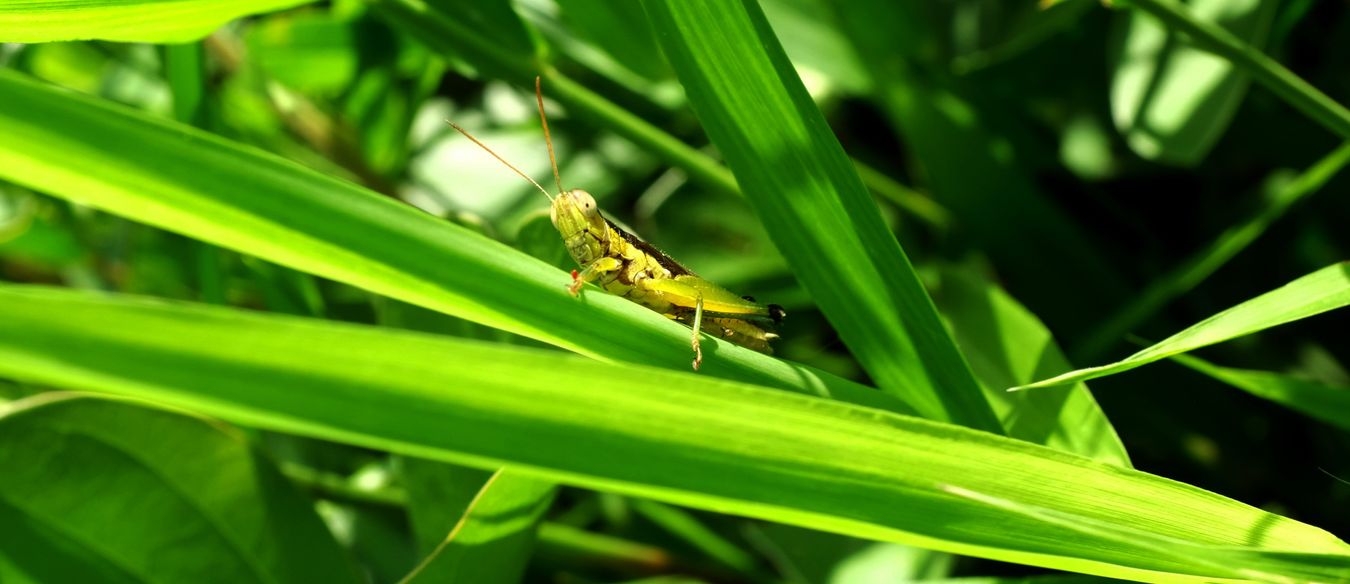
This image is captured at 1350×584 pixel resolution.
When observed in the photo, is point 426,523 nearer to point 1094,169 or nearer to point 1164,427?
→ point 1164,427

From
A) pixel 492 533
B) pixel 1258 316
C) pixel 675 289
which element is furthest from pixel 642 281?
pixel 1258 316

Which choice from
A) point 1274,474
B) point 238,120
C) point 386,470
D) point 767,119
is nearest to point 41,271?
point 238,120

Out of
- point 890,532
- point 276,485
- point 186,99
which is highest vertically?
point 186,99

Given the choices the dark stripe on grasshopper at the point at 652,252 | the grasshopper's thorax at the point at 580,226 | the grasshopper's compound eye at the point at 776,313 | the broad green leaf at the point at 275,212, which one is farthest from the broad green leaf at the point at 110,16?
the grasshopper's compound eye at the point at 776,313

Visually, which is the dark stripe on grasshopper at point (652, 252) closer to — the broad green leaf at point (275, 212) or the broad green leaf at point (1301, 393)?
the broad green leaf at point (275, 212)

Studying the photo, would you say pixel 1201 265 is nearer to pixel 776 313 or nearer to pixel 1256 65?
pixel 1256 65


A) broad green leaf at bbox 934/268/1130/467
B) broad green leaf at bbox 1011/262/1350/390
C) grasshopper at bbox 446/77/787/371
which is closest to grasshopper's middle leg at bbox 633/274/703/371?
grasshopper at bbox 446/77/787/371
